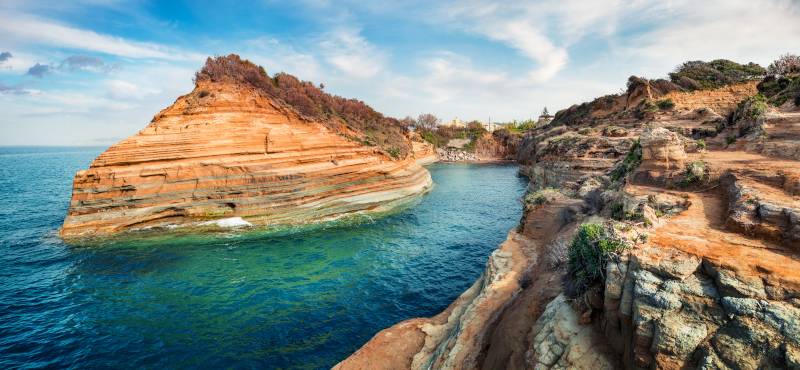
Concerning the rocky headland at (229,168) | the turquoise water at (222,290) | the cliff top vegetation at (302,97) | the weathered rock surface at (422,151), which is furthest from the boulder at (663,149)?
the weathered rock surface at (422,151)

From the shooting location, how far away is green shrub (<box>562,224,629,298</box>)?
4559 mm

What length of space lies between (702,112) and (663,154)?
671 inches

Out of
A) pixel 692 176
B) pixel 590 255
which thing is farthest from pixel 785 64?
pixel 590 255

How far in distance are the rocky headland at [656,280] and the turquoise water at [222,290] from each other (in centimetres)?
235

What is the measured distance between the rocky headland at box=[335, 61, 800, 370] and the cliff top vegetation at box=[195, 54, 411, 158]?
20.3 m

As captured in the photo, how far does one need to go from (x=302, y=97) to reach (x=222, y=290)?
18293mm

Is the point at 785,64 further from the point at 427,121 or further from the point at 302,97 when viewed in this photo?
the point at 427,121

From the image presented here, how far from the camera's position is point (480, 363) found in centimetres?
560

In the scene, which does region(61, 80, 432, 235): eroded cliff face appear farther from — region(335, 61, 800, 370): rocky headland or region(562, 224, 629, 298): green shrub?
region(562, 224, 629, 298): green shrub

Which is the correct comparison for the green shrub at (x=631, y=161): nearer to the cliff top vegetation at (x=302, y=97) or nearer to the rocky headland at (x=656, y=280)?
the rocky headland at (x=656, y=280)

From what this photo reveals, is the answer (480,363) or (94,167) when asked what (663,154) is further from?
(94,167)

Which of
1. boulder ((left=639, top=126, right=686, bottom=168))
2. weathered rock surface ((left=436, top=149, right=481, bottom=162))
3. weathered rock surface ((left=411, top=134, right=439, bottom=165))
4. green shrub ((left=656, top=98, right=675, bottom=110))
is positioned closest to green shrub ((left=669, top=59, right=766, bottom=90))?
green shrub ((left=656, top=98, right=675, bottom=110))

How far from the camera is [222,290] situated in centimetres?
1124

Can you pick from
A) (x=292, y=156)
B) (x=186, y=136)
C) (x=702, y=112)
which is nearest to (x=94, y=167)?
(x=186, y=136)
